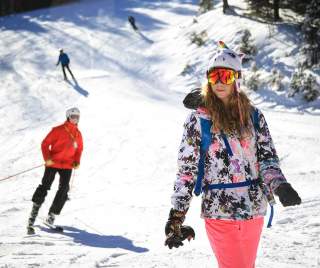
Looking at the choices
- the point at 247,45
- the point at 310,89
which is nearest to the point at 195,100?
the point at 310,89

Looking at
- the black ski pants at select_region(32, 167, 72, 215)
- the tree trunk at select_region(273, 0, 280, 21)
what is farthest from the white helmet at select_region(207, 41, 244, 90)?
the tree trunk at select_region(273, 0, 280, 21)

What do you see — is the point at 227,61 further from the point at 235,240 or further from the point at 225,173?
the point at 235,240

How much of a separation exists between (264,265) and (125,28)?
27085 mm

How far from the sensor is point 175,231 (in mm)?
2682

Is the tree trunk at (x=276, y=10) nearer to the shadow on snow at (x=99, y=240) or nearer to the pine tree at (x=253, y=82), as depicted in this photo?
the pine tree at (x=253, y=82)

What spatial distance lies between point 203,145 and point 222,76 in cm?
43

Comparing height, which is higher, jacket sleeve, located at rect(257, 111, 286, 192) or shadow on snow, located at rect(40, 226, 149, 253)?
jacket sleeve, located at rect(257, 111, 286, 192)

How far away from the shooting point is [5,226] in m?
7.08

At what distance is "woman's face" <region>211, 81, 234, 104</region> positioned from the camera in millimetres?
2881

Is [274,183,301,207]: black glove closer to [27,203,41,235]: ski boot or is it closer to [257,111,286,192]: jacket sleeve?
[257,111,286,192]: jacket sleeve

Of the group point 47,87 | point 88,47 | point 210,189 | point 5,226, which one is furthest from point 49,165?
point 88,47

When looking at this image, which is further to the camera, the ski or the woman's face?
the ski

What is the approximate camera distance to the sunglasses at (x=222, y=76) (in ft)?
9.49

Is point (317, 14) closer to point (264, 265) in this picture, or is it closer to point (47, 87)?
point (47, 87)
